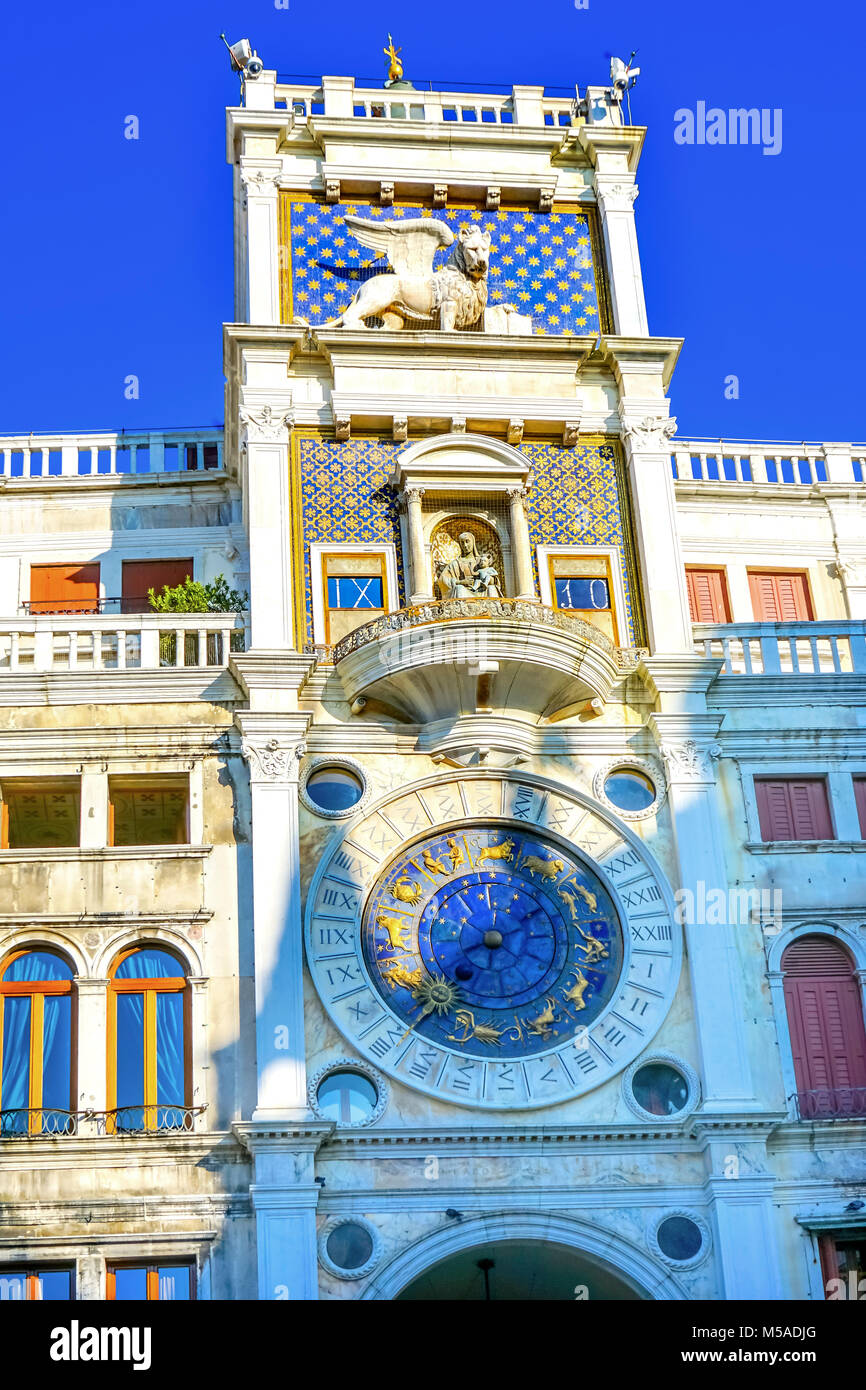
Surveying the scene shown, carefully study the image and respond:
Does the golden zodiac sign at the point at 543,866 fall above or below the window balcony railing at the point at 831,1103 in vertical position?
above

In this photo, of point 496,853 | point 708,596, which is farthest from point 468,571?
point 708,596

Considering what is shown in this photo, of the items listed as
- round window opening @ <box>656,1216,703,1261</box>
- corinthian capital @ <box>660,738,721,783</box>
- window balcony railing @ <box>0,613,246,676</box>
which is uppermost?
window balcony railing @ <box>0,613,246,676</box>

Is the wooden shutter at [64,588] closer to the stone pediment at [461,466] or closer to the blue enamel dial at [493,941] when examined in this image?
the stone pediment at [461,466]

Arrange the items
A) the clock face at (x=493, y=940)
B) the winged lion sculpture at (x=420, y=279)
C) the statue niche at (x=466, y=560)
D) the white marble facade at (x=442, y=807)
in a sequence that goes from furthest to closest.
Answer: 1. the winged lion sculpture at (x=420, y=279)
2. the statue niche at (x=466, y=560)
3. the clock face at (x=493, y=940)
4. the white marble facade at (x=442, y=807)

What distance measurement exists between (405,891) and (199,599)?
512cm

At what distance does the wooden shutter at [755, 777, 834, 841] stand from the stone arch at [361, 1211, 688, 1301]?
5.45 meters

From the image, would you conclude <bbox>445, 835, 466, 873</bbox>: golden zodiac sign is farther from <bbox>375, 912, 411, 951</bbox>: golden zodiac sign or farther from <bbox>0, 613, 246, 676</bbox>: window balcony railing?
<bbox>0, 613, 246, 676</bbox>: window balcony railing

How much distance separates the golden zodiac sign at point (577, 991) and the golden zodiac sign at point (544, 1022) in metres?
0.21

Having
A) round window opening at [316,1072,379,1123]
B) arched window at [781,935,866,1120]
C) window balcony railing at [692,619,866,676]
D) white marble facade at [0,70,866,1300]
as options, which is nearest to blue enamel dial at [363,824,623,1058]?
white marble facade at [0,70,866,1300]

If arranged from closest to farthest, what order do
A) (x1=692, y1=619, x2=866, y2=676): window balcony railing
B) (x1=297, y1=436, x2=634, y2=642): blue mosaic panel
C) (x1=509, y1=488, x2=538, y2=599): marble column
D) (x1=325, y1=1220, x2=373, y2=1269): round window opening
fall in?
(x1=325, y1=1220, x2=373, y2=1269): round window opening, (x1=509, y1=488, x2=538, y2=599): marble column, (x1=692, y1=619, x2=866, y2=676): window balcony railing, (x1=297, y1=436, x2=634, y2=642): blue mosaic panel

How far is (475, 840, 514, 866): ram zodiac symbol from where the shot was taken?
25.9 meters

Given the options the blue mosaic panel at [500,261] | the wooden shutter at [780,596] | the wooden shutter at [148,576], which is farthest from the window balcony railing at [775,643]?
the wooden shutter at [148,576]

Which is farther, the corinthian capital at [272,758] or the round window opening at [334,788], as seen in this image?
the round window opening at [334,788]

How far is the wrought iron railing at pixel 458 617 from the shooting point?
26172 millimetres
